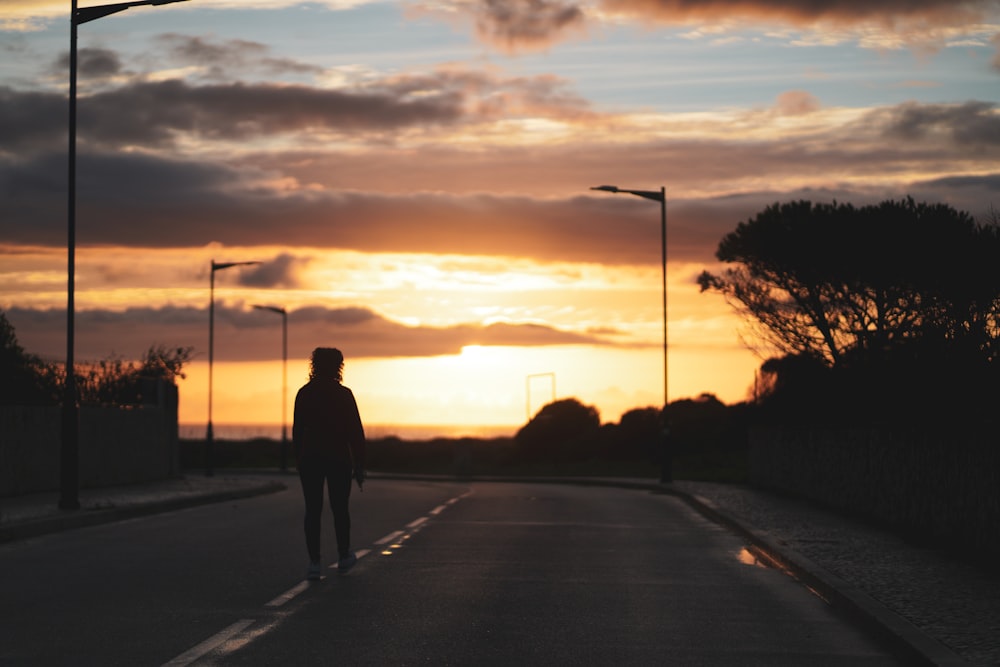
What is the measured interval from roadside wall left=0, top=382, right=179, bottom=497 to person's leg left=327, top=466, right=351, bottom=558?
47.5ft

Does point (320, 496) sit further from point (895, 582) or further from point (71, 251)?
point (71, 251)

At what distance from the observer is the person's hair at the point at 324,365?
13977 mm

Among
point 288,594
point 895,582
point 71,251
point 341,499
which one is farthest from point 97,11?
point 895,582

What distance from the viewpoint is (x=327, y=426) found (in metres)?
13.8

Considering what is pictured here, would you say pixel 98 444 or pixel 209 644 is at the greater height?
pixel 98 444

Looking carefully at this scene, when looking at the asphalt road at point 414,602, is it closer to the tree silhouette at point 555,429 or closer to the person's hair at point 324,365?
the person's hair at point 324,365

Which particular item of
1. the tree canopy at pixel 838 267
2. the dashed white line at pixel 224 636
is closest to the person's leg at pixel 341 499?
the dashed white line at pixel 224 636

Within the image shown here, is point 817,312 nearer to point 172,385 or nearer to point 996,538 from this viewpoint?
point 172,385

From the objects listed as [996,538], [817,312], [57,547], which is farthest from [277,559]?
[817,312]

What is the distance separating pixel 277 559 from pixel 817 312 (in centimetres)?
3281

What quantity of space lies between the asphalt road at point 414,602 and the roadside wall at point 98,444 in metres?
7.77

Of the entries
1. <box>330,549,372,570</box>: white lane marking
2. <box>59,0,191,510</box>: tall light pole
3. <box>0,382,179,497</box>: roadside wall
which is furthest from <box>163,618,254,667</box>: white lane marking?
<box>0,382,179,497</box>: roadside wall

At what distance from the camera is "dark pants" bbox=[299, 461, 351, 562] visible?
44.2 ft

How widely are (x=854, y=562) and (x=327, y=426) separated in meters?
5.59
